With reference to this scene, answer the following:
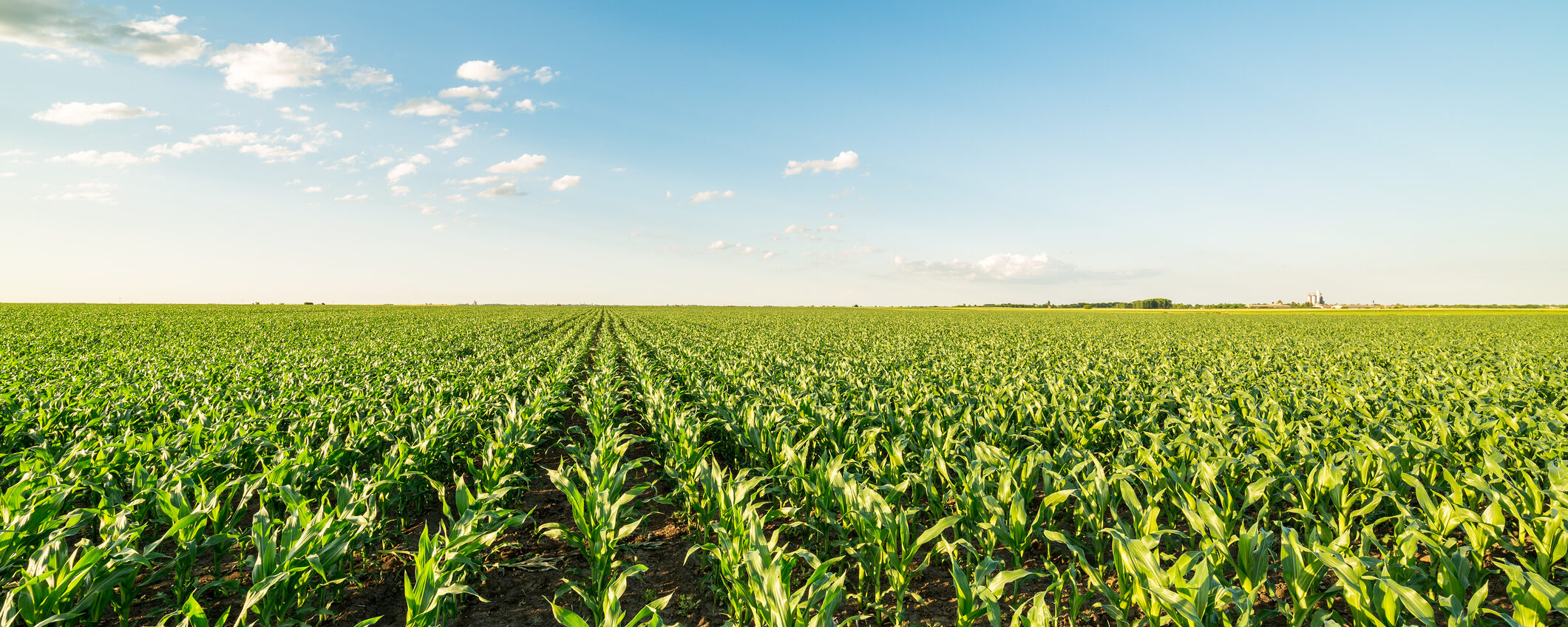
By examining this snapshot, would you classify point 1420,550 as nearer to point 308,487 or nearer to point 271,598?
point 271,598

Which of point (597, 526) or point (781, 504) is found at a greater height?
point (597, 526)

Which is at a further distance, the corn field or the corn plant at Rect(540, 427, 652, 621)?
the corn plant at Rect(540, 427, 652, 621)

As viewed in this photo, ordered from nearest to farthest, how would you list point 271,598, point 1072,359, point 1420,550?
point 271,598 → point 1420,550 → point 1072,359

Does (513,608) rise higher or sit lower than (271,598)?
lower

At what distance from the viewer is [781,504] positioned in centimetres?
568

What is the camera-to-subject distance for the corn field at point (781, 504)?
3.29m

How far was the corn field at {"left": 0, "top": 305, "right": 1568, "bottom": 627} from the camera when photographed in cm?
329

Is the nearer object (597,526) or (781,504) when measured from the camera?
(597,526)

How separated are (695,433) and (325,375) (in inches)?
355

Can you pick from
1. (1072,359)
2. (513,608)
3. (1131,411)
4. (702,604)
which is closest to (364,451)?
(513,608)

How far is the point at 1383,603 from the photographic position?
2812 millimetres

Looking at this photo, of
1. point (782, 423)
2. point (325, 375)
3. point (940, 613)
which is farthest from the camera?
point (325, 375)

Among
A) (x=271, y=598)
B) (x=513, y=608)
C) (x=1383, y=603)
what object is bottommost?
(x=513, y=608)

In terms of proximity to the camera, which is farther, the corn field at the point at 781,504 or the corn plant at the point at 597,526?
the corn plant at the point at 597,526
